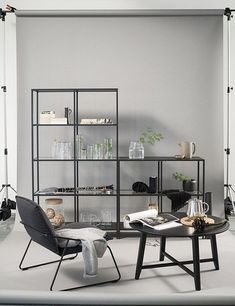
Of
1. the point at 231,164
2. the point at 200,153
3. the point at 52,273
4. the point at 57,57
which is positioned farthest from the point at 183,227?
the point at 57,57

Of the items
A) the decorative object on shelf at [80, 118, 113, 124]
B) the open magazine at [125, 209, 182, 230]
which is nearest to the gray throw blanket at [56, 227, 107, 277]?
the open magazine at [125, 209, 182, 230]

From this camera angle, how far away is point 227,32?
19.1 feet

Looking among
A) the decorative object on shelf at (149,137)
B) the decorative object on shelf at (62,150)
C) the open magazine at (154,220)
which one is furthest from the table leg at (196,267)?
the decorative object on shelf at (62,150)

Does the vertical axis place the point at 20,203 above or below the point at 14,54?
below

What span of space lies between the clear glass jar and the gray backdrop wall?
0.97 metres

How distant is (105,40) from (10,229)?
2.76 meters

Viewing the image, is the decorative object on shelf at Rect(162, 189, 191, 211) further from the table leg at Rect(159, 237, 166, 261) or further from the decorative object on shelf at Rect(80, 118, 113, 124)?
the decorative object on shelf at Rect(80, 118, 113, 124)

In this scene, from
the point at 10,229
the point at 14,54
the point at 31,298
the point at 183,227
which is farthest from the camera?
the point at 14,54

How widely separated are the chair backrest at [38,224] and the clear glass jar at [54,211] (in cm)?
129

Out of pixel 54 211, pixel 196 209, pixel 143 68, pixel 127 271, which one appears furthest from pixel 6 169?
pixel 196 209

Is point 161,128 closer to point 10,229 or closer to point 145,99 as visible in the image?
point 145,99

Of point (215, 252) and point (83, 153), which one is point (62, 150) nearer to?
point (83, 153)

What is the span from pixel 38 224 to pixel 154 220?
3.32 feet

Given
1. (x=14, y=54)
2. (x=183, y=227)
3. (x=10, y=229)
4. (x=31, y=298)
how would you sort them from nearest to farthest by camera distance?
(x=31, y=298)
(x=183, y=227)
(x=10, y=229)
(x=14, y=54)
